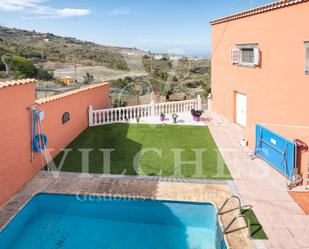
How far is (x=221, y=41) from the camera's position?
19.6 meters

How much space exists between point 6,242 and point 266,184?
322 inches

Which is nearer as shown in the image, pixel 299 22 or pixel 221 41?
pixel 299 22

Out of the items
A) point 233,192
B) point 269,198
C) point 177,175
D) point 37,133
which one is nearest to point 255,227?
point 269,198

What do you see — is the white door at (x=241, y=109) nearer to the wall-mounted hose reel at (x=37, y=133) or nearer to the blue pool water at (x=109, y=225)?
the blue pool water at (x=109, y=225)

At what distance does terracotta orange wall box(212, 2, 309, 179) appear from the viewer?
35.6 ft

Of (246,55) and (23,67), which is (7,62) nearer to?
(23,67)

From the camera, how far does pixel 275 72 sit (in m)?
12.7

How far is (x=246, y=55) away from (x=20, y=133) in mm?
12044

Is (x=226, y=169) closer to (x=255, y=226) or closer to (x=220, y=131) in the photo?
(x=255, y=226)

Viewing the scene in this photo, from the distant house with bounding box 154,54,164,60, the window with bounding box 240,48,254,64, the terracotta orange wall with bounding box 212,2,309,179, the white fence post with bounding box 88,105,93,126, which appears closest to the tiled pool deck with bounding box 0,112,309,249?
the terracotta orange wall with bounding box 212,2,309,179

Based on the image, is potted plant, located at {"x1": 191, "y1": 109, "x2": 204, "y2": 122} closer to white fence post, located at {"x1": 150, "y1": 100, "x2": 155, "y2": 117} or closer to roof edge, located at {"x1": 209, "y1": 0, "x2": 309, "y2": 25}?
white fence post, located at {"x1": 150, "y1": 100, "x2": 155, "y2": 117}

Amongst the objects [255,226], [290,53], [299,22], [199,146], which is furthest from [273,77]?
[255,226]

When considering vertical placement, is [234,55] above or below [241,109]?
above

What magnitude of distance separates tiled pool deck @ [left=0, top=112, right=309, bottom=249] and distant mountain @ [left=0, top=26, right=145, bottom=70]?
39.9 metres
